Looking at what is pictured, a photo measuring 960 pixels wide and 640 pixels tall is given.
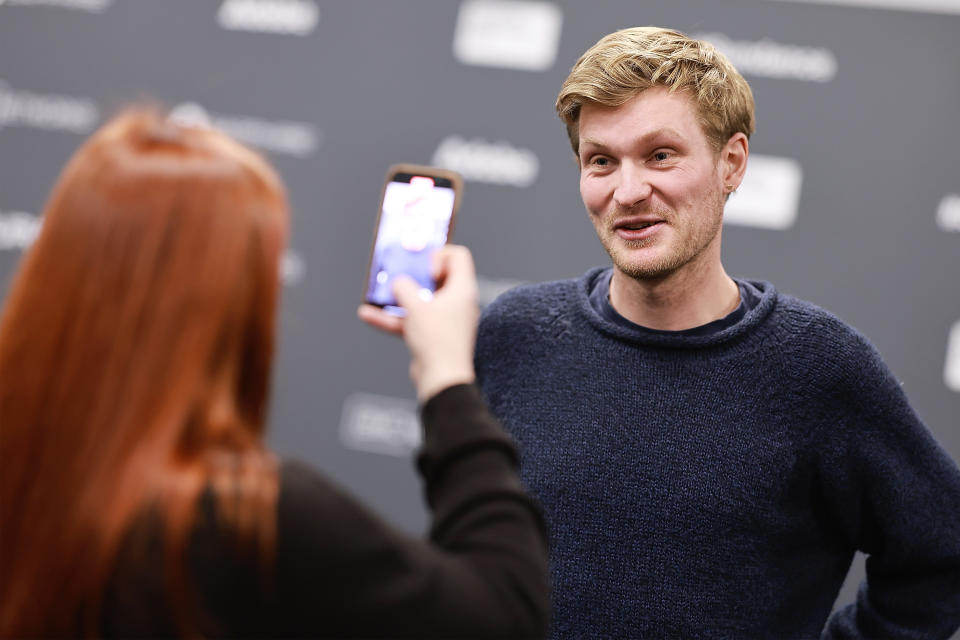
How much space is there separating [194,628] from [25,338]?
26 centimetres

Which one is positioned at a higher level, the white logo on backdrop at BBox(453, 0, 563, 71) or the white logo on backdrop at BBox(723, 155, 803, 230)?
the white logo on backdrop at BBox(453, 0, 563, 71)

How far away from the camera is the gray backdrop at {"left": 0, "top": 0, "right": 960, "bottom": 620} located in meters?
2.19

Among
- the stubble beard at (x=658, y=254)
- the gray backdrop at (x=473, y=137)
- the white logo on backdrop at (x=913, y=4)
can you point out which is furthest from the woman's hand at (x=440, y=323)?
the white logo on backdrop at (x=913, y=4)

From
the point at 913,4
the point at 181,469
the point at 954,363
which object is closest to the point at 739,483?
the point at 181,469

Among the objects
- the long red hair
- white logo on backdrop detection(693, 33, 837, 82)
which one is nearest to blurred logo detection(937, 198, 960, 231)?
white logo on backdrop detection(693, 33, 837, 82)

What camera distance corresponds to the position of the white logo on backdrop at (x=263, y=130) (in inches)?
99.6

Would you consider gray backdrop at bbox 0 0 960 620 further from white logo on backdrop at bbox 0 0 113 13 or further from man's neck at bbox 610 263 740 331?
man's neck at bbox 610 263 740 331

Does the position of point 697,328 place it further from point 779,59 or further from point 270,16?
point 270,16

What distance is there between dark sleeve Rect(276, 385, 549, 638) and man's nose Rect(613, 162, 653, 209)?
59 centimetres

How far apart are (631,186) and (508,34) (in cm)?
122

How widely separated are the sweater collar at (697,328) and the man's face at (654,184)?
0.08m

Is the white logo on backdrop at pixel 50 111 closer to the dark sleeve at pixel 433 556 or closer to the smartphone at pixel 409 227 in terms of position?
the smartphone at pixel 409 227

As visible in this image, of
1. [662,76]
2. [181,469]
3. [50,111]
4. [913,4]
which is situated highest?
[913,4]

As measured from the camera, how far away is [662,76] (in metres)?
1.35
